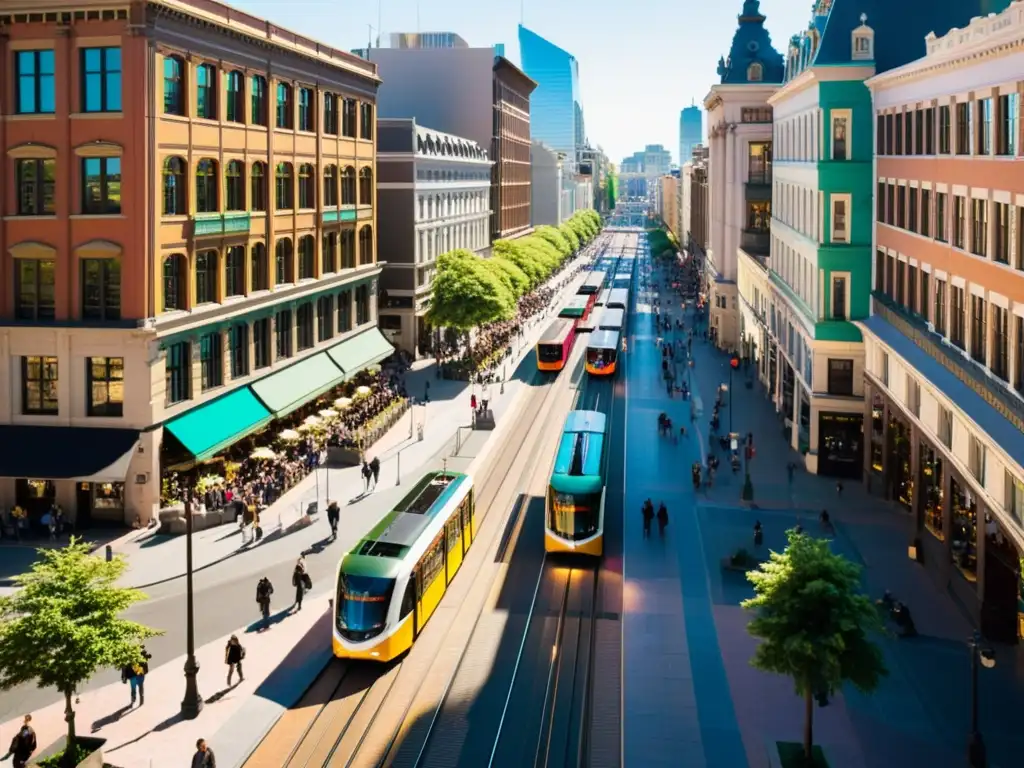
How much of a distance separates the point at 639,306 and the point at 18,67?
349 feet

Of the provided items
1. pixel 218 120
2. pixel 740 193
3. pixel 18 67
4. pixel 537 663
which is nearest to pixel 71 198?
pixel 18 67

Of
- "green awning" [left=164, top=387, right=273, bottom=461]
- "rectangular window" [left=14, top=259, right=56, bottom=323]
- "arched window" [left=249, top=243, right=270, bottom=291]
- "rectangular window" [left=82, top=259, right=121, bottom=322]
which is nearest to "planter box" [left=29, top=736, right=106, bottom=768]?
"green awning" [left=164, top=387, right=273, bottom=461]

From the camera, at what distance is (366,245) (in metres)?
73.6

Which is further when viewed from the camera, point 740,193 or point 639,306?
point 639,306

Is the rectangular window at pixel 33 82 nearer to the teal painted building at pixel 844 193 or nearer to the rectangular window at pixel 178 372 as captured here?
the rectangular window at pixel 178 372

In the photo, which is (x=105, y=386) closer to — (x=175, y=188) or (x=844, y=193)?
(x=175, y=188)

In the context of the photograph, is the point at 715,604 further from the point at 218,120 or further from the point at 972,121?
the point at 218,120

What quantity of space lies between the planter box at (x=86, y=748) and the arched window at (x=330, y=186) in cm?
4318

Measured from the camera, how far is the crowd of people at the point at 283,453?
44.9 meters

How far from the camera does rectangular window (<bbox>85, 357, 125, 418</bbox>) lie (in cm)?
4319

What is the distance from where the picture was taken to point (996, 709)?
27906 mm

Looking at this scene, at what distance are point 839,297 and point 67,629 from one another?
39.6 meters

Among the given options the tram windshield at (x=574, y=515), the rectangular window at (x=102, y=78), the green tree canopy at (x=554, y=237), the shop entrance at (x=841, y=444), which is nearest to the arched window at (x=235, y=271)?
the rectangular window at (x=102, y=78)

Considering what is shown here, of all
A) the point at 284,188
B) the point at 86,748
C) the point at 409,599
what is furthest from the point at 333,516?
the point at 284,188
